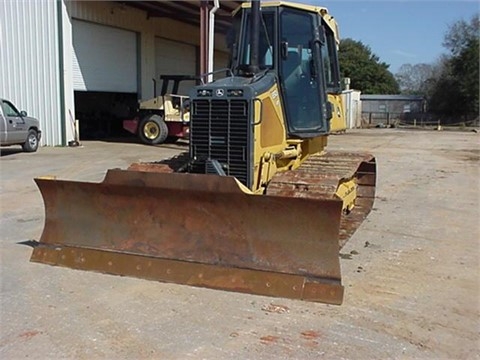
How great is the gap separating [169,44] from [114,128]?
485 cm

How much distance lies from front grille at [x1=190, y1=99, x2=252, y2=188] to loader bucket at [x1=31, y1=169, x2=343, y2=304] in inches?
26.9

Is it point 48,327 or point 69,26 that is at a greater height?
point 69,26

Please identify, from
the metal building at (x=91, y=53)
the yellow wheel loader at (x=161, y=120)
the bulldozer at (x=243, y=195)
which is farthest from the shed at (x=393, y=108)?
the bulldozer at (x=243, y=195)

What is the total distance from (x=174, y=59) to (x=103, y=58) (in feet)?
17.3

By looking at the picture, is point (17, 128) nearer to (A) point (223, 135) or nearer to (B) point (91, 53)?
(B) point (91, 53)

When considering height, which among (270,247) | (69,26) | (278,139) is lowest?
(270,247)

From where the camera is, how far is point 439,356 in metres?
3.58

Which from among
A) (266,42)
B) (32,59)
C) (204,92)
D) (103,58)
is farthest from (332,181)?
(103,58)

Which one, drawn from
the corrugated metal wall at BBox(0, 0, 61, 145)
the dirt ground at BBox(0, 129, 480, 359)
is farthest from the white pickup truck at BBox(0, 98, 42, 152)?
the dirt ground at BBox(0, 129, 480, 359)

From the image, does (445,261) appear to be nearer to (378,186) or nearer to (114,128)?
(378,186)

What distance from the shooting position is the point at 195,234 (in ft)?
16.4

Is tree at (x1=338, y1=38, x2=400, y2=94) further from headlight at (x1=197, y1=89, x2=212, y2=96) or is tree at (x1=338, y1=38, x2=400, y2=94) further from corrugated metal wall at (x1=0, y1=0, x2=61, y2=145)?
headlight at (x1=197, y1=89, x2=212, y2=96)

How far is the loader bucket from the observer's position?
4578mm

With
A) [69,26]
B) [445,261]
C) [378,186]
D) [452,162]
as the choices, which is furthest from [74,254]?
[69,26]
